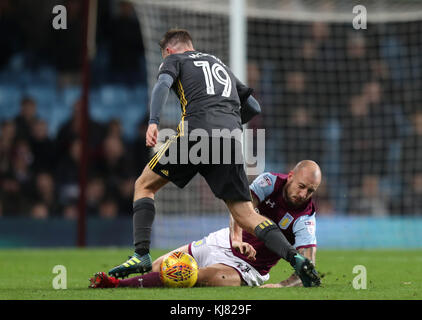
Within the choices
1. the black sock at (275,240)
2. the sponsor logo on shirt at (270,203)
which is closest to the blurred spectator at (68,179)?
the sponsor logo on shirt at (270,203)

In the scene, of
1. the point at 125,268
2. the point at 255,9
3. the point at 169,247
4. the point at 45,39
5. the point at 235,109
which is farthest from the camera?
the point at 45,39

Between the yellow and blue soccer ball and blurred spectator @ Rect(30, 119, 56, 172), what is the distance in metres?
7.80

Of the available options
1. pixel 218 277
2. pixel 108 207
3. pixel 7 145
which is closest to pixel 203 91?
pixel 218 277

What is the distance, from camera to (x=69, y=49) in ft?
48.4

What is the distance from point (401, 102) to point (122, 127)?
486cm

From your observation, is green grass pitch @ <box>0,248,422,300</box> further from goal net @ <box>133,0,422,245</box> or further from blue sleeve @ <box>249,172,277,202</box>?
goal net @ <box>133,0,422,245</box>

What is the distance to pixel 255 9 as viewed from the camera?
12.5 meters

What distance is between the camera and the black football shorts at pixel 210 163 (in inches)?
207

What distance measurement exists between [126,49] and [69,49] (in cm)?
105

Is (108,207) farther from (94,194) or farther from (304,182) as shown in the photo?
(304,182)

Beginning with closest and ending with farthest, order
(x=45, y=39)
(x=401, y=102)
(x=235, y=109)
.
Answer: (x=235, y=109) → (x=401, y=102) → (x=45, y=39)
